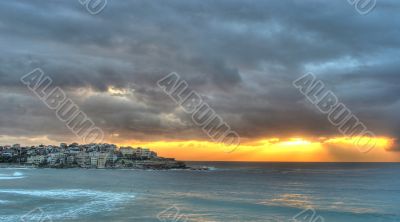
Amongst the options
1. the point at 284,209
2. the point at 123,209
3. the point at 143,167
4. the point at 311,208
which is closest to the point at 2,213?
the point at 123,209

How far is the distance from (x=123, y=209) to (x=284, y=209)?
17796mm

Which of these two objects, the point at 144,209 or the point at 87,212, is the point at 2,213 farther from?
the point at 144,209

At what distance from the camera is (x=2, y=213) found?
1593 inches

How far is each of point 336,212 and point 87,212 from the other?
26.4 meters

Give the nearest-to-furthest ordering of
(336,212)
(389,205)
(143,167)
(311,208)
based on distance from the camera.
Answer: (336,212) < (311,208) < (389,205) < (143,167)

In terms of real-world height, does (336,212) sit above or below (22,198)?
below

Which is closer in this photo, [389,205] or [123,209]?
[123,209]

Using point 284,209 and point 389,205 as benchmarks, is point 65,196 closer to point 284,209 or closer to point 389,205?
point 284,209

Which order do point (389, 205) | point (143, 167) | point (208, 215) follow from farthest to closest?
1. point (143, 167)
2. point (389, 205)
3. point (208, 215)

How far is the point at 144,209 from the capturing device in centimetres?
4541

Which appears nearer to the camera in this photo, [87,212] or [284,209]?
[87,212]

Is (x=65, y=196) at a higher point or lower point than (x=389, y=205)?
higher

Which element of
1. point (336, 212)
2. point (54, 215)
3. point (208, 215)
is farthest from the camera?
point (336, 212)

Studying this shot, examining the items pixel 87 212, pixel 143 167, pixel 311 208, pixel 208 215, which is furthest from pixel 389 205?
pixel 143 167
